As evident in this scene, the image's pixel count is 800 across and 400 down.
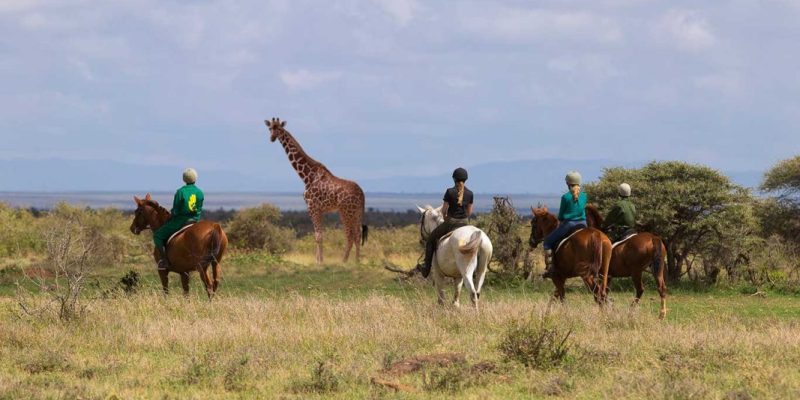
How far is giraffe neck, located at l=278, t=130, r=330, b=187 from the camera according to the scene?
3127 centimetres

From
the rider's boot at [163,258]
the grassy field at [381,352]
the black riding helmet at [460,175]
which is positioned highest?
the black riding helmet at [460,175]

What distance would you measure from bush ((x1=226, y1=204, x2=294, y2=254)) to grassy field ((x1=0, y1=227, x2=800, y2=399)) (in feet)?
63.3

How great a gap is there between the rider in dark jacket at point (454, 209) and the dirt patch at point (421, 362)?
4.49m

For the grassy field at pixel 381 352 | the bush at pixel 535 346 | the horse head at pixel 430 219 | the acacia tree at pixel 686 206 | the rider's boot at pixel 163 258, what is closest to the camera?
the grassy field at pixel 381 352

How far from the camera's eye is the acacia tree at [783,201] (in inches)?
1104

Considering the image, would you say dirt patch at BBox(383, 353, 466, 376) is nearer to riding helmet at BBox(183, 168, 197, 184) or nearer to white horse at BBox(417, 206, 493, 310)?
white horse at BBox(417, 206, 493, 310)

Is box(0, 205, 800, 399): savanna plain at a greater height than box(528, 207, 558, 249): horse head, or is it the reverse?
box(528, 207, 558, 249): horse head

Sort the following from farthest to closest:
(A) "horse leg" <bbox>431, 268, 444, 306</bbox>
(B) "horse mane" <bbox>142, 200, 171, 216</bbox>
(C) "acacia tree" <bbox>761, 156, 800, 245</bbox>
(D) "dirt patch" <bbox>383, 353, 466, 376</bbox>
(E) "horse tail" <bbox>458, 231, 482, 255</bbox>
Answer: (C) "acacia tree" <bbox>761, 156, 800, 245</bbox> → (B) "horse mane" <bbox>142, 200, 171, 216</bbox> → (A) "horse leg" <bbox>431, 268, 444, 306</bbox> → (E) "horse tail" <bbox>458, 231, 482, 255</bbox> → (D) "dirt patch" <bbox>383, 353, 466, 376</bbox>

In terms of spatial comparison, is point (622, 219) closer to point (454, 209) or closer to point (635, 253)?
point (635, 253)

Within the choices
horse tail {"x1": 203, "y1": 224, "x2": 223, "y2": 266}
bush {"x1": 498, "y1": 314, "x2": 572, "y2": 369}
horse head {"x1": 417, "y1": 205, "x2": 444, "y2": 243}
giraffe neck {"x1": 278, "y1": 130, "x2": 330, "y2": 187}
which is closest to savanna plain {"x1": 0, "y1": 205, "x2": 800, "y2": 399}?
bush {"x1": 498, "y1": 314, "x2": 572, "y2": 369}

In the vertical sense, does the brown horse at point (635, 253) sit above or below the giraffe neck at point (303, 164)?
below

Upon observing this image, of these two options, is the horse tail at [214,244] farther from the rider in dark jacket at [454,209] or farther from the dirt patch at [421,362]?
the dirt patch at [421,362]

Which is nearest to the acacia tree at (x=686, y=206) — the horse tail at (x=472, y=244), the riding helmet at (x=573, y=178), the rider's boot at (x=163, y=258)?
the riding helmet at (x=573, y=178)

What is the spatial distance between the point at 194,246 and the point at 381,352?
6693 millimetres
